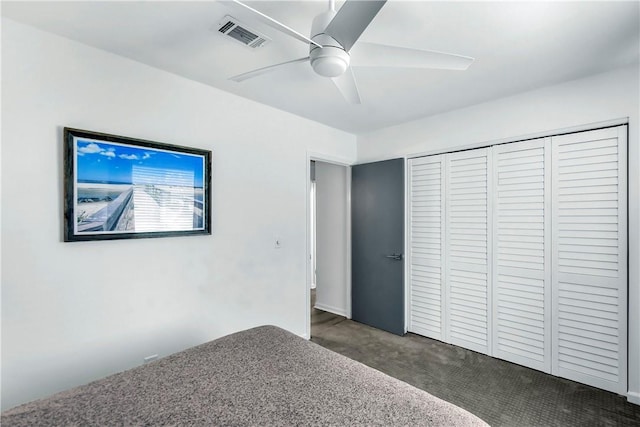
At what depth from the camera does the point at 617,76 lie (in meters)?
2.27

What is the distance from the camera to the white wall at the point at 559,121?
221 cm

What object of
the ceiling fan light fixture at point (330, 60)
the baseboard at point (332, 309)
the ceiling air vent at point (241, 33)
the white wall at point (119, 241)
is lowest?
the baseboard at point (332, 309)

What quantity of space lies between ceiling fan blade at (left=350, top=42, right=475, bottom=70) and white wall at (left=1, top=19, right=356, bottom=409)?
1550 mm

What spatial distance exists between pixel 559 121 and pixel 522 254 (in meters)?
1.19

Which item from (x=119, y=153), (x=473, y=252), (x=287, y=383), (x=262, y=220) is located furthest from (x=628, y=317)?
(x=119, y=153)

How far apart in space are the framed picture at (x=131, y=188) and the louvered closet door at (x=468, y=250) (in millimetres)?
2472

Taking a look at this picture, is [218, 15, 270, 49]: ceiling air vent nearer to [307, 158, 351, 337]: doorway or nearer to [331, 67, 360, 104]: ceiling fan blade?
[331, 67, 360, 104]: ceiling fan blade

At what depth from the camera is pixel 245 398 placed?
126 centimetres

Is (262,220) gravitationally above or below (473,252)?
above

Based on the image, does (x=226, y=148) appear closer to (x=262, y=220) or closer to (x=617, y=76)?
(x=262, y=220)

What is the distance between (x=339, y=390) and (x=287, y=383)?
0.24 metres

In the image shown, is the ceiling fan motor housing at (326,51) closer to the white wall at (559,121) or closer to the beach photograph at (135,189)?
the beach photograph at (135,189)

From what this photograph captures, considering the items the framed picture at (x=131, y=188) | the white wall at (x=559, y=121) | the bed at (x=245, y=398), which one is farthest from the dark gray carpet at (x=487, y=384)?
the framed picture at (x=131, y=188)

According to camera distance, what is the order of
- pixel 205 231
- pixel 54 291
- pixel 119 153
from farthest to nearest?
1. pixel 205 231
2. pixel 119 153
3. pixel 54 291
